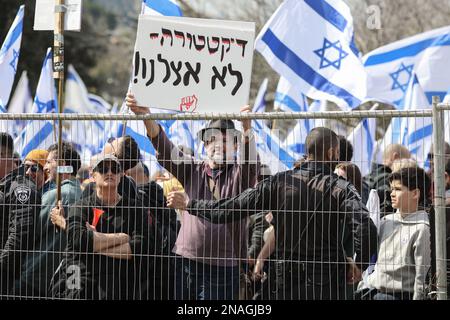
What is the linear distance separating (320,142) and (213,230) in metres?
1.01

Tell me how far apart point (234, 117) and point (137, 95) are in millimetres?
720

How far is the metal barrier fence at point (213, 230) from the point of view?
249 inches

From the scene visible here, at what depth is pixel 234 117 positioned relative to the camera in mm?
6363

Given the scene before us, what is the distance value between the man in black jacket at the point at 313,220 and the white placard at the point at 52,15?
1897 millimetres

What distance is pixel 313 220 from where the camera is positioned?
637 centimetres

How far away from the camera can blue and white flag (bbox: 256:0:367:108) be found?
1024cm

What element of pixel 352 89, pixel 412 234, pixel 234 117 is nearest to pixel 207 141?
pixel 234 117

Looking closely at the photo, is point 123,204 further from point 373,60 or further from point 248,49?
point 373,60

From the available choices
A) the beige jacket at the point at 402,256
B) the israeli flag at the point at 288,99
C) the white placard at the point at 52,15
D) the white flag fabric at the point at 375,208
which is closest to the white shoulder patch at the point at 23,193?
the white placard at the point at 52,15

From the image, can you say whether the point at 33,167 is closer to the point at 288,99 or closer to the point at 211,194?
the point at 211,194

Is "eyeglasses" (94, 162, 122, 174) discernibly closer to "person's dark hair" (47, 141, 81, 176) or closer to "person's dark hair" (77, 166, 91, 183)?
"person's dark hair" (47, 141, 81, 176)

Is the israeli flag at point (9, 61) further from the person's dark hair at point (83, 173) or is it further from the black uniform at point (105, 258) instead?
the black uniform at point (105, 258)

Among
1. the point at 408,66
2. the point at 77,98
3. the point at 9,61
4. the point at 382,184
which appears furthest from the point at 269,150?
the point at 77,98

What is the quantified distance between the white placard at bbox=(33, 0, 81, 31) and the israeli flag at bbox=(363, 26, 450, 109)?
5460mm
